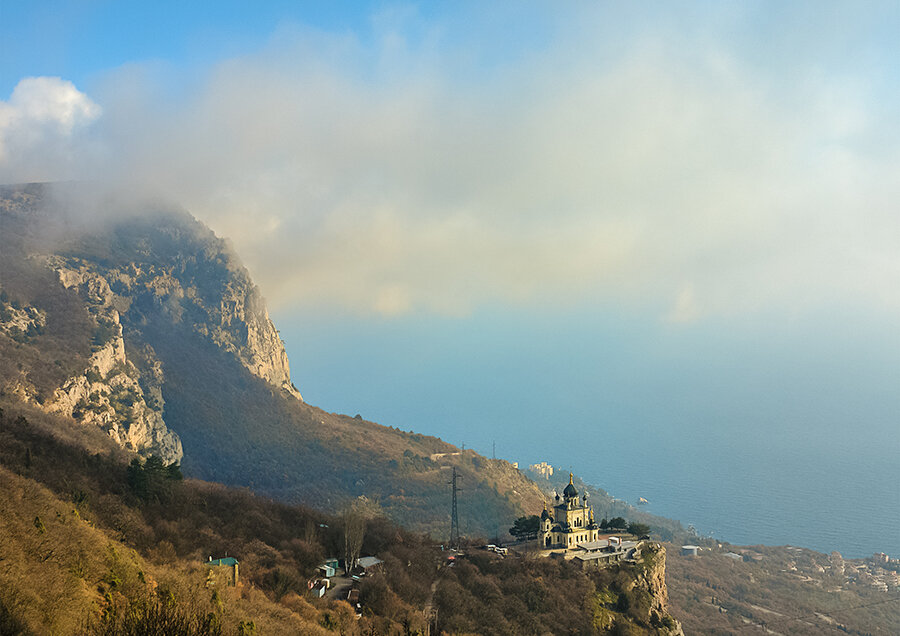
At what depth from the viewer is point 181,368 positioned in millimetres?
81188

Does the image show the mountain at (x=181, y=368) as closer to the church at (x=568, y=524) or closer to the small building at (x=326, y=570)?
the church at (x=568, y=524)

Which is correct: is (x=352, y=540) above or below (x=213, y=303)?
below

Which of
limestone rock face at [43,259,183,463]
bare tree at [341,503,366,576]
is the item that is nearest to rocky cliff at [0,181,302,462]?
limestone rock face at [43,259,183,463]

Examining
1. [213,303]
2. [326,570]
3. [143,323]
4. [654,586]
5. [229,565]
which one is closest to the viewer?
[229,565]

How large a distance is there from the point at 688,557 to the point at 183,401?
75.7 meters

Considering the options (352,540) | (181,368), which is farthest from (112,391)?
(352,540)

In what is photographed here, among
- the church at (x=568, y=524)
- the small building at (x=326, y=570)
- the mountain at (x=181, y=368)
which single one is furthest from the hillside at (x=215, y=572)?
the mountain at (x=181, y=368)

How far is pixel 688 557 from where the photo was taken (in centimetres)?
8850

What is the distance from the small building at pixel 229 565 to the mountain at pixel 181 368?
3386 centimetres

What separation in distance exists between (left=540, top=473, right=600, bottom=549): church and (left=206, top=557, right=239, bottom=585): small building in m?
26.1

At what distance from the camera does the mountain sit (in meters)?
63.0

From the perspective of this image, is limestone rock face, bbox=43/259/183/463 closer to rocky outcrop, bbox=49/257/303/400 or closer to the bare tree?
rocky outcrop, bbox=49/257/303/400

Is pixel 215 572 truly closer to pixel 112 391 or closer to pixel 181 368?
pixel 112 391

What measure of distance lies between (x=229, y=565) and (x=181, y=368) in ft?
202
